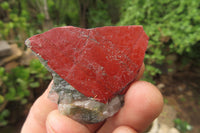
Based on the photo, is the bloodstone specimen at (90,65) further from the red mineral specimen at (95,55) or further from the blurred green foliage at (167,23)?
the blurred green foliage at (167,23)

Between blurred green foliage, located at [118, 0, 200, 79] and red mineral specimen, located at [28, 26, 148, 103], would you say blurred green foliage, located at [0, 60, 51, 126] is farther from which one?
blurred green foliage, located at [118, 0, 200, 79]

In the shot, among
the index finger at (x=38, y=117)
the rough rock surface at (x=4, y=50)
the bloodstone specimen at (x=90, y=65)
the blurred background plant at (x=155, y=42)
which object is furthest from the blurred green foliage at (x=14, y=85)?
the bloodstone specimen at (x=90, y=65)

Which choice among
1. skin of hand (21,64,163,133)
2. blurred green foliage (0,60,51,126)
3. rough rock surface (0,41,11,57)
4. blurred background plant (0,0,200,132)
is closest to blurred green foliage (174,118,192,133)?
blurred background plant (0,0,200,132)

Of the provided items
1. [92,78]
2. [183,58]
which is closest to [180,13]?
[183,58]

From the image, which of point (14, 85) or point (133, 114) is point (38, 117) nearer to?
point (133, 114)

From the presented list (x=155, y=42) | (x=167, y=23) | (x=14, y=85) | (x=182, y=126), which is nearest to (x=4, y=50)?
(x=14, y=85)
